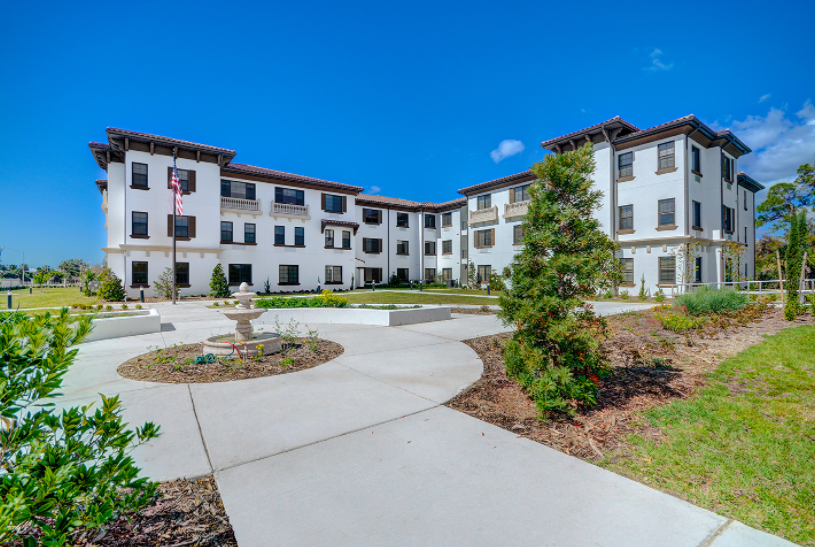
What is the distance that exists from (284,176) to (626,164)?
2529cm

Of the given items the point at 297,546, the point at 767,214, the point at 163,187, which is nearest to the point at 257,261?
the point at 163,187

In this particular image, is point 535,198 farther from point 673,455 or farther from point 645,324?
point 645,324

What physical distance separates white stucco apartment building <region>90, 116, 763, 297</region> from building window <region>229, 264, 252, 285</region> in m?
0.07

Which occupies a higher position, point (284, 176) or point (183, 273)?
A: point (284, 176)

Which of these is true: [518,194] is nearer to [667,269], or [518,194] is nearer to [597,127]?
[597,127]

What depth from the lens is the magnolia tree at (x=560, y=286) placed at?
4531 millimetres

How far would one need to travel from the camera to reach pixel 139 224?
23.9 m

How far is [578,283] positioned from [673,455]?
203cm

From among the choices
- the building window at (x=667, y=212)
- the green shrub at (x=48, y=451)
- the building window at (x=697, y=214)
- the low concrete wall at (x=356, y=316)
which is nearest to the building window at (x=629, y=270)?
the building window at (x=667, y=212)

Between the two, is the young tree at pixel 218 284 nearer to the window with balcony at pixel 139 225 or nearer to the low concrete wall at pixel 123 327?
the window with balcony at pixel 139 225

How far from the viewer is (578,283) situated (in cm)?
467

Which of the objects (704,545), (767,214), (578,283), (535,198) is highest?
(767,214)

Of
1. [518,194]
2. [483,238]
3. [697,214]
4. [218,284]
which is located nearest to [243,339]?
[218,284]

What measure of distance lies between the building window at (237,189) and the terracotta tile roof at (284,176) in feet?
3.34
